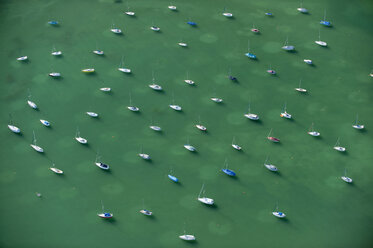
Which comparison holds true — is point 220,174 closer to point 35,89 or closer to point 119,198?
point 119,198

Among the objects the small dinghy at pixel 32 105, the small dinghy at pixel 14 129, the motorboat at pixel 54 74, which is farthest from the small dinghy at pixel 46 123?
the motorboat at pixel 54 74

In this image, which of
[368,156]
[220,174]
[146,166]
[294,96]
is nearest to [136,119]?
[146,166]

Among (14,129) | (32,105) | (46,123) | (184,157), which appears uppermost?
(32,105)

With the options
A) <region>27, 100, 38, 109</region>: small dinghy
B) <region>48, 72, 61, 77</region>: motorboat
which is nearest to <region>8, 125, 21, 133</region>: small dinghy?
<region>27, 100, 38, 109</region>: small dinghy

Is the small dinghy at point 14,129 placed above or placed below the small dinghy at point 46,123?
below

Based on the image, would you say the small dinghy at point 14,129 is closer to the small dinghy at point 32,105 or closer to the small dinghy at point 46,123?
the small dinghy at point 46,123

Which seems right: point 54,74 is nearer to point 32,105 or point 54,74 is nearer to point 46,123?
point 32,105

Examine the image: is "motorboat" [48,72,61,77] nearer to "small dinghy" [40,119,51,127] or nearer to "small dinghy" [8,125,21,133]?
"small dinghy" [40,119,51,127]

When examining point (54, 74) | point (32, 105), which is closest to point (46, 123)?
point (32, 105)

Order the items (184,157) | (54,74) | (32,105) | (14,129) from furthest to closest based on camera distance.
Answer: (54,74) → (32,105) → (14,129) → (184,157)

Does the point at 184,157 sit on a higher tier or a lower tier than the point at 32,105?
lower
